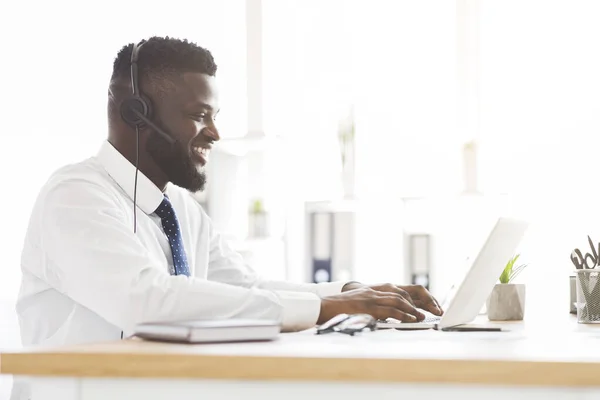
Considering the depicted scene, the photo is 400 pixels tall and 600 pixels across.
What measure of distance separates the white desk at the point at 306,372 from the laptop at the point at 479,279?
1.54 feet

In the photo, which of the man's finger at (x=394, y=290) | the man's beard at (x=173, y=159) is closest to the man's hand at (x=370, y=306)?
the man's finger at (x=394, y=290)

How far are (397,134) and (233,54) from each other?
842 millimetres

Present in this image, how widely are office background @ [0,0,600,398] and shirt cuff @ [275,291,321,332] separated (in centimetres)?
187

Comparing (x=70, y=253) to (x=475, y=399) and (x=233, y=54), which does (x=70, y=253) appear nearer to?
(x=475, y=399)

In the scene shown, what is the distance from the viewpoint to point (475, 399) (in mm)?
929

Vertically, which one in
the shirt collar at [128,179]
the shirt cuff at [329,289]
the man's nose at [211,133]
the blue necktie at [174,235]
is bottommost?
the shirt cuff at [329,289]

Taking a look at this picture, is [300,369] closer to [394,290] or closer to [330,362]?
[330,362]

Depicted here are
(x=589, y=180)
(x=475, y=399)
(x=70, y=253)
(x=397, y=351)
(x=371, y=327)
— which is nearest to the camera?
(x=475, y=399)

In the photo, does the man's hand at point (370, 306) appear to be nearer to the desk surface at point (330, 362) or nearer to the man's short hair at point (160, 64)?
the desk surface at point (330, 362)

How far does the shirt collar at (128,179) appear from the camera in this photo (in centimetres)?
201

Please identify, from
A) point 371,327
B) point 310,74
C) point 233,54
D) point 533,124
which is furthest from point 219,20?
point 371,327

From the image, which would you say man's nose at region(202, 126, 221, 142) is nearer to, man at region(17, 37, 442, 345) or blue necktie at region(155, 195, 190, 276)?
man at region(17, 37, 442, 345)

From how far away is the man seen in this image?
149 centimetres

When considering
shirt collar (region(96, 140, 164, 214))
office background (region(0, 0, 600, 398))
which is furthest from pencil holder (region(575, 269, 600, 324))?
office background (region(0, 0, 600, 398))
